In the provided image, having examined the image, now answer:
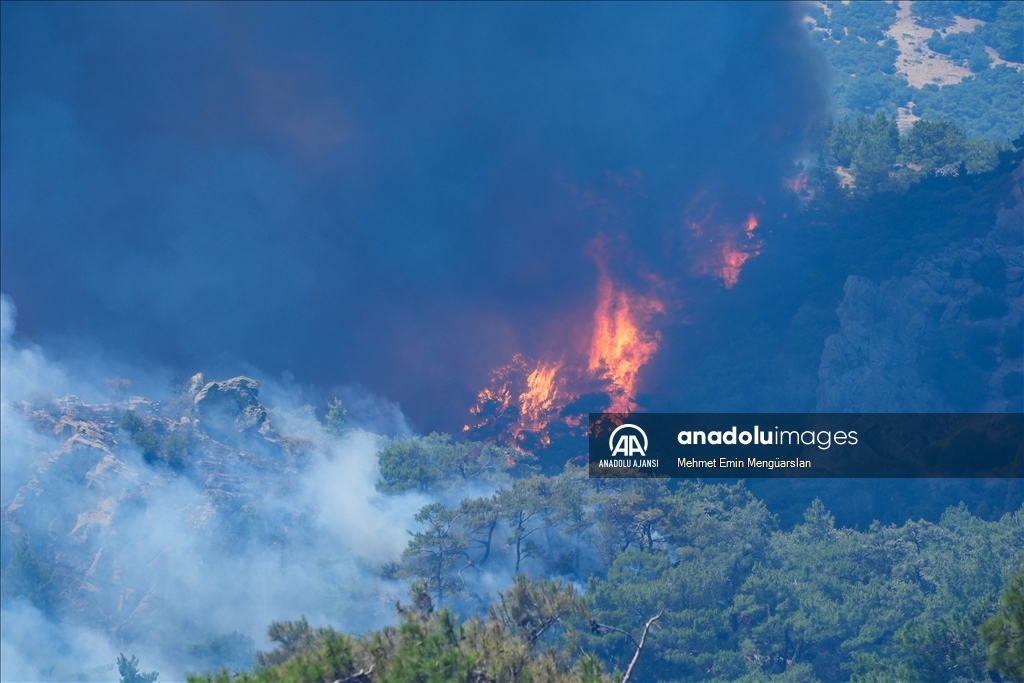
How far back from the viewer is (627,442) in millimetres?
85188

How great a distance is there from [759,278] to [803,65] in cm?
1771

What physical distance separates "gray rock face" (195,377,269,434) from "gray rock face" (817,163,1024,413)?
1342 inches

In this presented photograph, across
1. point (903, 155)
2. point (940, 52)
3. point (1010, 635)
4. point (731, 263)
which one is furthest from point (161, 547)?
point (940, 52)

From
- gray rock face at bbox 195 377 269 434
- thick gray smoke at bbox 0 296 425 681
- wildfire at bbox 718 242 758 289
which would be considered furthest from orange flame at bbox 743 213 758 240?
gray rock face at bbox 195 377 269 434

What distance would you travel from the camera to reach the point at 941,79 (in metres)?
170

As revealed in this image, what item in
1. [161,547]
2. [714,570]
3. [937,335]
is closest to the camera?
[714,570]

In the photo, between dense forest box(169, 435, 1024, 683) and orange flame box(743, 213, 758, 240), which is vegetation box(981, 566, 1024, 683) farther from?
orange flame box(743, 213, 758, 240)

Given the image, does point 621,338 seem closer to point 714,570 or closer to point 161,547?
point 714,570

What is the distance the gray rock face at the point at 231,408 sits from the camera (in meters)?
89.0

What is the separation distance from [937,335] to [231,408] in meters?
43.2

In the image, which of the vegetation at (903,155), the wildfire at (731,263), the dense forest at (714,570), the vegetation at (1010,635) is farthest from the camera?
the vegetation at (903,155)

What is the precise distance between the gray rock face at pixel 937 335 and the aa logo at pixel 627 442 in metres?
15.1

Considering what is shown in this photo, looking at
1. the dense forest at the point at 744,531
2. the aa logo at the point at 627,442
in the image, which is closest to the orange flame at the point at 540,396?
the dense forest at the point at 744,531

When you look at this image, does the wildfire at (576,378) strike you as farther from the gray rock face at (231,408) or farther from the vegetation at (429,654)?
the vegetation at (429,654)
